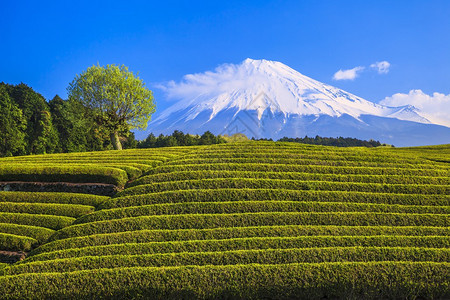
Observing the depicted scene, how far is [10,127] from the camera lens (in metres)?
48.6

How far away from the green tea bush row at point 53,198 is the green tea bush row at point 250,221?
10.7ft

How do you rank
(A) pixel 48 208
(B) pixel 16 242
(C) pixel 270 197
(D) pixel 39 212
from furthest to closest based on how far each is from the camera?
(A) pixel 48 208 < (D) pixel 39 212 < (C) pixel 270 197 < (B) pixel 16 242

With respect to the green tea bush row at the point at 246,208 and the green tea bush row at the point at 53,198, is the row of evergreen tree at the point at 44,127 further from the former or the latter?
the green tea bush row at the point at 246,208

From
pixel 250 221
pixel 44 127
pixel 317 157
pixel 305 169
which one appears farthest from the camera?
pixel 44 127

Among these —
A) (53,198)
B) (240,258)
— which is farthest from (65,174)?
(240,258)

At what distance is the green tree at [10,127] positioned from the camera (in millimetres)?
47719

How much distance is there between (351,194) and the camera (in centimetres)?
1564

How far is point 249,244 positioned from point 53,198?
1286 centimetres

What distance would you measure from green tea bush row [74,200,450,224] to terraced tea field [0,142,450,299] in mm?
58

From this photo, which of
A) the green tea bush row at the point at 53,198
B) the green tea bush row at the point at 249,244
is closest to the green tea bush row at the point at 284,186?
the green tea bush row at the point at 53,198

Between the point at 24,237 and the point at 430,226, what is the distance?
63.7 feet

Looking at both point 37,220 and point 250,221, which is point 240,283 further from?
point 37,220

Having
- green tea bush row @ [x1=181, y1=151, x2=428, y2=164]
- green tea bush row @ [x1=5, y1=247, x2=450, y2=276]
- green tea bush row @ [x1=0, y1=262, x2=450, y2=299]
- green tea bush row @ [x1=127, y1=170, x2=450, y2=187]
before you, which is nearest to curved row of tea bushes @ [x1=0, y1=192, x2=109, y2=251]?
green tea bush row @ [x1=5, y1=247, x2=450, y2=276]

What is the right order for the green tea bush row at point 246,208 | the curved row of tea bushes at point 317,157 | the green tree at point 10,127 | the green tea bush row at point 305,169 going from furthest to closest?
1. the green tree at point 10,127
2. the curved row of tea bushes at point 317,157
3. the green tea bush row at point 305,169
4. the green tea bush row at point 246,208
